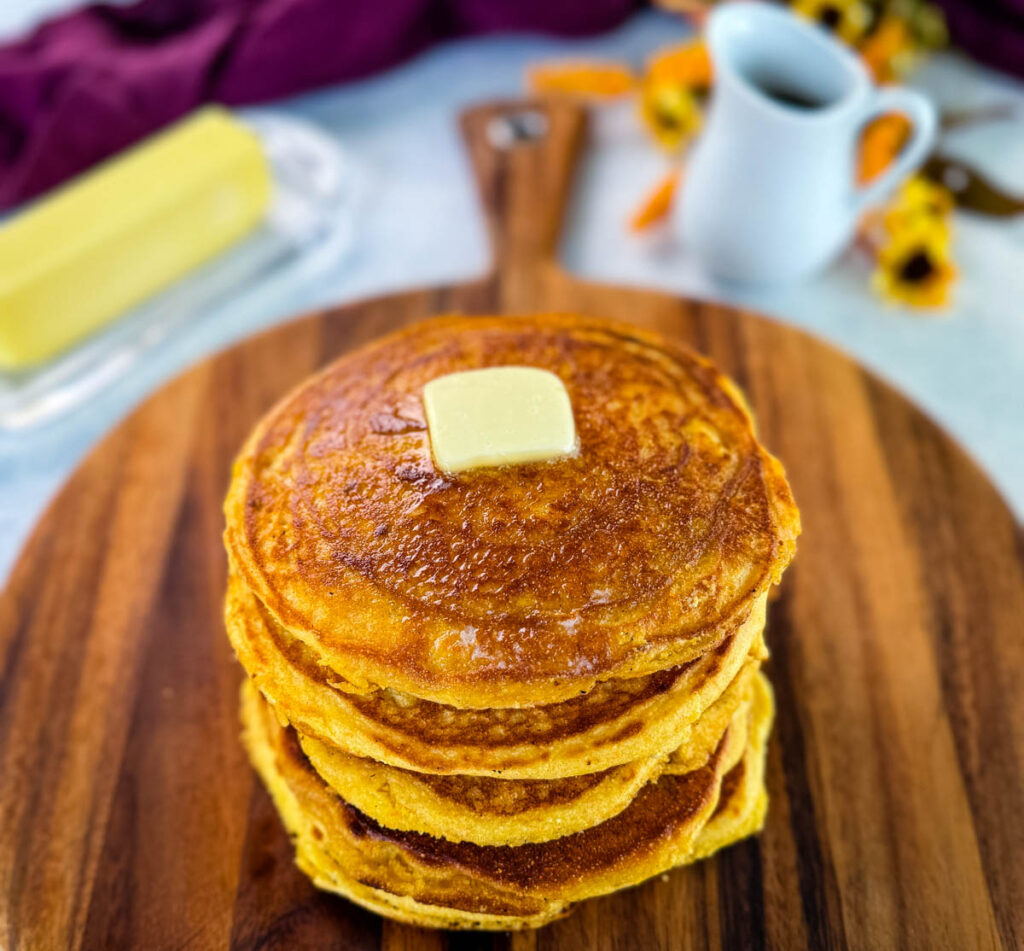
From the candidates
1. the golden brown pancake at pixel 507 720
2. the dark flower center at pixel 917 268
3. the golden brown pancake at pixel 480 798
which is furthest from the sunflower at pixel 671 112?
the golden brown pancake at pixel 480 798

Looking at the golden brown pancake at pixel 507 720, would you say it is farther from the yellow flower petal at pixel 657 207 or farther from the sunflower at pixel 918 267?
the yellow flower petal at pixel 657 207

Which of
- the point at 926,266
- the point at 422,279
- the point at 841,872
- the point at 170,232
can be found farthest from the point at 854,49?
the point at 841,872

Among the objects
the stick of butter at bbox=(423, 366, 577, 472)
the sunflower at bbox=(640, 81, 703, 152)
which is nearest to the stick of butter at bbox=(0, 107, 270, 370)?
the sunflower at bbox=(640, 81, 703, 152)

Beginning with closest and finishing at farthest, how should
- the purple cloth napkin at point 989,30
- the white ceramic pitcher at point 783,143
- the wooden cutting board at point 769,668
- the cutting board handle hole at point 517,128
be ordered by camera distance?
the wooden cutting board at point 769,668 < the white ceramic pitcher at point 783,143 < the cutting board handle hole at point 517,128 < the purple cloth napkin at point 989,30

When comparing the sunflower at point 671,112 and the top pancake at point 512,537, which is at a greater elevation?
the top pancake at point 512,537

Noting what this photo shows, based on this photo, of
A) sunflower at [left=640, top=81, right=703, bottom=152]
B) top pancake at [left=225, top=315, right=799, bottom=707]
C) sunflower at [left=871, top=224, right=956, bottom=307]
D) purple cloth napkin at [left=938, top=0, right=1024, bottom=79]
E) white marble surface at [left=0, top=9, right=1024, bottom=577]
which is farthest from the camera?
purple cloth napkin at [left=938, top=0, right=1024, bottom=79]

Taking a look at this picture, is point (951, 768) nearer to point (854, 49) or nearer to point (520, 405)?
point (520, 405)

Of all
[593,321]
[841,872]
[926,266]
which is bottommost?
[841,872]

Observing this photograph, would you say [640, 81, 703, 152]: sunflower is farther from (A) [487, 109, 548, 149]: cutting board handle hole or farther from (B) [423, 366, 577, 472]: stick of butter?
(B) [423, 366, 577, 472]: stick of butter
